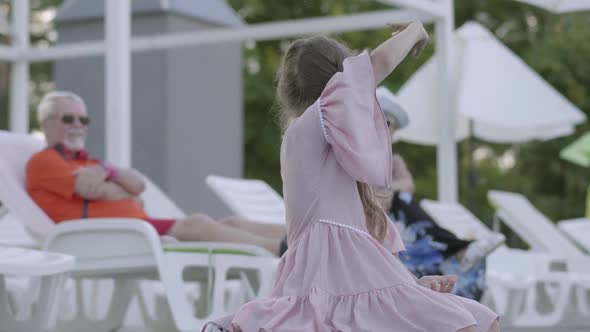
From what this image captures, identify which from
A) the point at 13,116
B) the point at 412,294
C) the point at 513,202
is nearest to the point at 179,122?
the point at 13,116

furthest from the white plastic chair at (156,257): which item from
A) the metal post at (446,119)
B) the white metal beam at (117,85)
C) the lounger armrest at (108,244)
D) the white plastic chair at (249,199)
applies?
the metal post at (446,119)

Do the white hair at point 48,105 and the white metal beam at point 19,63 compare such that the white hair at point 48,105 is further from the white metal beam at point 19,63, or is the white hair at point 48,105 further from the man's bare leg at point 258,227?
the white metal beam at point 19,63

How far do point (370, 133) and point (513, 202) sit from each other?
609 centimetres

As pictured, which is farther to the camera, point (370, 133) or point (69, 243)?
point (69, 243)

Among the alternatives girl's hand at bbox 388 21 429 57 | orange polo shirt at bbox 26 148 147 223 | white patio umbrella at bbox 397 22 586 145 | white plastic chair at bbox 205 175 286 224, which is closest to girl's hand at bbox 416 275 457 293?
girl's hand at bbox 388 21 429 57

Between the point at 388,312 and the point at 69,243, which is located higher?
the point at 388,312

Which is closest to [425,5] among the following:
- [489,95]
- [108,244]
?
[489,95]

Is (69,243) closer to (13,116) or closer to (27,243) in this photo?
(27,243)

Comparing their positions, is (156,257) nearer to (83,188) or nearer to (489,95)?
(83,188)

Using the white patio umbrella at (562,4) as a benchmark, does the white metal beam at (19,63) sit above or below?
below

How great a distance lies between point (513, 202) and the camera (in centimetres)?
852

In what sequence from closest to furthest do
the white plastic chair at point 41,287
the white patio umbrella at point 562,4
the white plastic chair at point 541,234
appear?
the white plastic chair at point 41,287, the white plastic chair at point 541,234, the white patio umbrella at point 562,4

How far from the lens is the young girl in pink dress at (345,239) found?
2.56 metres

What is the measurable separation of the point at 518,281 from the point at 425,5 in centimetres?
202
